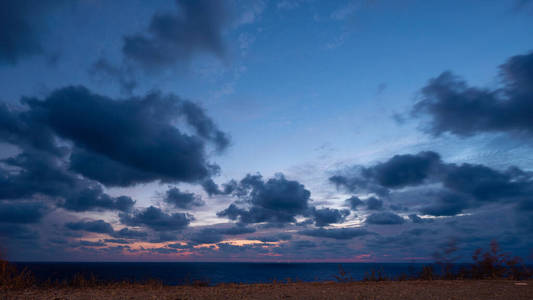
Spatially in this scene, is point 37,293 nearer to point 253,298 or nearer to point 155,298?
point 155,298

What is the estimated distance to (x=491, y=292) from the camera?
12.2 meters

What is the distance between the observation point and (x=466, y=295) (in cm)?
1149

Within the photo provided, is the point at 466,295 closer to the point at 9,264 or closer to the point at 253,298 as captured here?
the point at 253,298

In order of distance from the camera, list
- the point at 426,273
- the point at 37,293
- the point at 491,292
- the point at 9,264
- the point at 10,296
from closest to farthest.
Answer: the point at 10,296
the point at 37,293
the point at 491,292
the point at 9,264
the point at 426,273

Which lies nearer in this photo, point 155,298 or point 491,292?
point 155,298

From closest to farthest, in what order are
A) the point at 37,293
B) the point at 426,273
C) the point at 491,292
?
the point at 37,293 → the point at 491,292 → the point at 426,273

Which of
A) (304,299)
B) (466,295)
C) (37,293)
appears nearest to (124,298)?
(37,293)

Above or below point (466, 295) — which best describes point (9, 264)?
above

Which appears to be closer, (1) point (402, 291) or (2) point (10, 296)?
(2) point (10, 296)

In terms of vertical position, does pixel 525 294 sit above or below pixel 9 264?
below

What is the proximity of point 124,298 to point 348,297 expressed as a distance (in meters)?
7.26

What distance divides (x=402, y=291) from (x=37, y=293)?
13.0 m

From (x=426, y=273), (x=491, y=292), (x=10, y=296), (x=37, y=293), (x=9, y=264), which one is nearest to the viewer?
(x=10, y=296)

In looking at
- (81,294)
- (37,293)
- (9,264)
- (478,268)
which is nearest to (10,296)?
(37,293)
